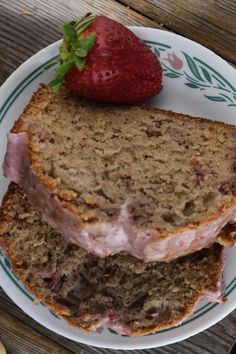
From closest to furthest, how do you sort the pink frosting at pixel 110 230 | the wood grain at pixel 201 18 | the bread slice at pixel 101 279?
1. the pink frosting at pixel 110 230
2. the bread slice at pixel 101 279
3. the wood grain at pixel 201 18


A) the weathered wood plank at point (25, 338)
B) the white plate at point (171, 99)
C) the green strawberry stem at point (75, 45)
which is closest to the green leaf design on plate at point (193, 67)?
the white plate at point (171, 99)

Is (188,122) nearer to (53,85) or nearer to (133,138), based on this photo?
(133,138)

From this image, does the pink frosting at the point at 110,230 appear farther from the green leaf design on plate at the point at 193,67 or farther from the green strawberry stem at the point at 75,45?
the green leaf design on plate at the point at 193,67

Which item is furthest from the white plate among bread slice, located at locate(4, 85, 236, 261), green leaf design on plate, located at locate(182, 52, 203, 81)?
bread slice, located at locate(4, 85, 236, 261)

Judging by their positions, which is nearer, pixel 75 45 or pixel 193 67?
pixel 75 45

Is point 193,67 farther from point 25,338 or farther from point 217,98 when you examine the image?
point 25,338

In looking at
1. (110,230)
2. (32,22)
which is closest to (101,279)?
(110,230)
